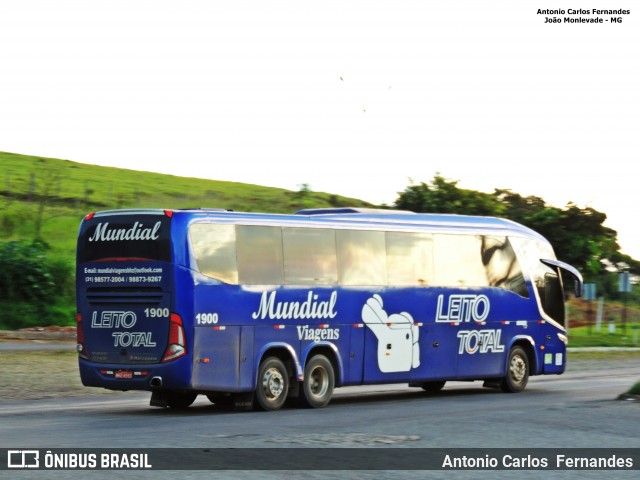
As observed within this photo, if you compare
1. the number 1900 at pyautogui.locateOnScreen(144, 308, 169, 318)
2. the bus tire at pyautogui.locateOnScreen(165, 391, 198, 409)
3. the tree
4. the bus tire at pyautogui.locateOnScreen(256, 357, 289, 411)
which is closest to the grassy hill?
the tree

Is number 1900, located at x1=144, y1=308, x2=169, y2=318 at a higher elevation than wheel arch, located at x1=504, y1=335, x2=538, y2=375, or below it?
higher

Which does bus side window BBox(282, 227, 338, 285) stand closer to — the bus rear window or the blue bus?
the blue bus

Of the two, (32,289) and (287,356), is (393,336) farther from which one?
(32,289)

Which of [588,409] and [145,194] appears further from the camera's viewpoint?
[145,194]

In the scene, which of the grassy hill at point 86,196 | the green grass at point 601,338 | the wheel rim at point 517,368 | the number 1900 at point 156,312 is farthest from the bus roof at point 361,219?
the grassy hill at point 86,196

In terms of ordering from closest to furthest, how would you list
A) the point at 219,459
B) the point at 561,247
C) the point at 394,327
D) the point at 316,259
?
the point at 219,459
the point at 316,259
the point at 394,327
the point at 561,247

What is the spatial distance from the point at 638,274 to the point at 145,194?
33816mm

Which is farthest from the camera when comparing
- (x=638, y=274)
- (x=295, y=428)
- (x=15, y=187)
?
(x=638, y=274)

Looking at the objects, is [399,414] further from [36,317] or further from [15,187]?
[15,187]

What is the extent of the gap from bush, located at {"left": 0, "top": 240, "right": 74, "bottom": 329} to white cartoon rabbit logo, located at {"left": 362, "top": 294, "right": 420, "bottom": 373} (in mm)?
20313

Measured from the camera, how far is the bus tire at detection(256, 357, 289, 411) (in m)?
19.6

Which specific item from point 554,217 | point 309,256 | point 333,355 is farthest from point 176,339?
point 554,217

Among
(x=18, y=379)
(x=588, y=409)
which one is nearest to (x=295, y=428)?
(x=588, y=409)

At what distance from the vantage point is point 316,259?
20.8 m
